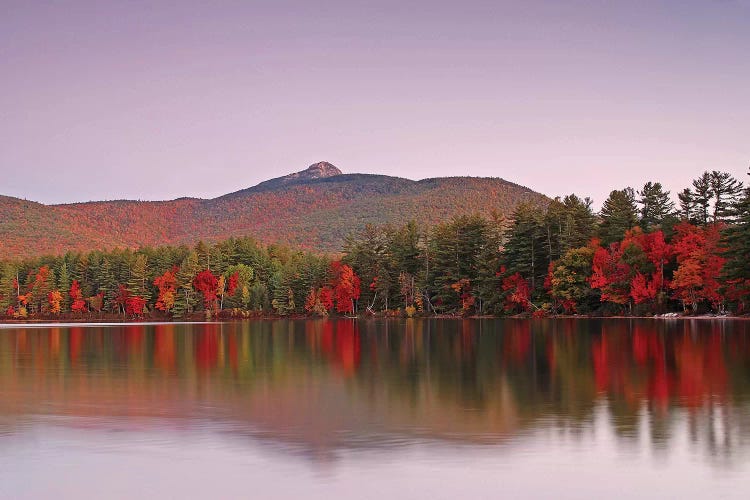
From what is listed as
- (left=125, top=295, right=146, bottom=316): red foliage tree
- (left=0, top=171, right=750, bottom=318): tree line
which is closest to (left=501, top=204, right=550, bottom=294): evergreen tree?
(left=0, top=171, right=750, bottom=318): tree line

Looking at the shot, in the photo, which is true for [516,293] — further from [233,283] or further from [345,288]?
[233,283]

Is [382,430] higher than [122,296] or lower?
lower

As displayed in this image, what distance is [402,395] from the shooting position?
61.9 feet

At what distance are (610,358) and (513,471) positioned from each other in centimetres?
1975

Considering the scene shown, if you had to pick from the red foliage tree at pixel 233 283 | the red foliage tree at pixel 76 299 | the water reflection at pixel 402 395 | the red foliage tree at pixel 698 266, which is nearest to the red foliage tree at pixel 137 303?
the red foliage tree at pixel 76 299

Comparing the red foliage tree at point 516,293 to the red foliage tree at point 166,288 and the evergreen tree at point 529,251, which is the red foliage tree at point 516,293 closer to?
the evergreen tree at point 529,251

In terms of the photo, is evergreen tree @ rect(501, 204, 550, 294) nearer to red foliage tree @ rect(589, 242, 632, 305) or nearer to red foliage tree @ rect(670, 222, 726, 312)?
red foliage tree @ rect(589, 242, 632, 305)

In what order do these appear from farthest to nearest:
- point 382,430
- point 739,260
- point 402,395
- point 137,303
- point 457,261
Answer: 1. point 137,303
2. point 457,261
3. point 739,260
4. point 402,395
5. point 382,430

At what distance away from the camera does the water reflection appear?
13.5 meters

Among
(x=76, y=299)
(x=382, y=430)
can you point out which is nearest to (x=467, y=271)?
(x=76, y=299)

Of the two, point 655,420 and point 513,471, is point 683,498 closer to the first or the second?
point 513,471

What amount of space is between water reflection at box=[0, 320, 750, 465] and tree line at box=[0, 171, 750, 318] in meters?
39.6

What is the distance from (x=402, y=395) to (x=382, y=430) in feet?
16.8

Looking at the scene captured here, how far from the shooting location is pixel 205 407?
17.1m
